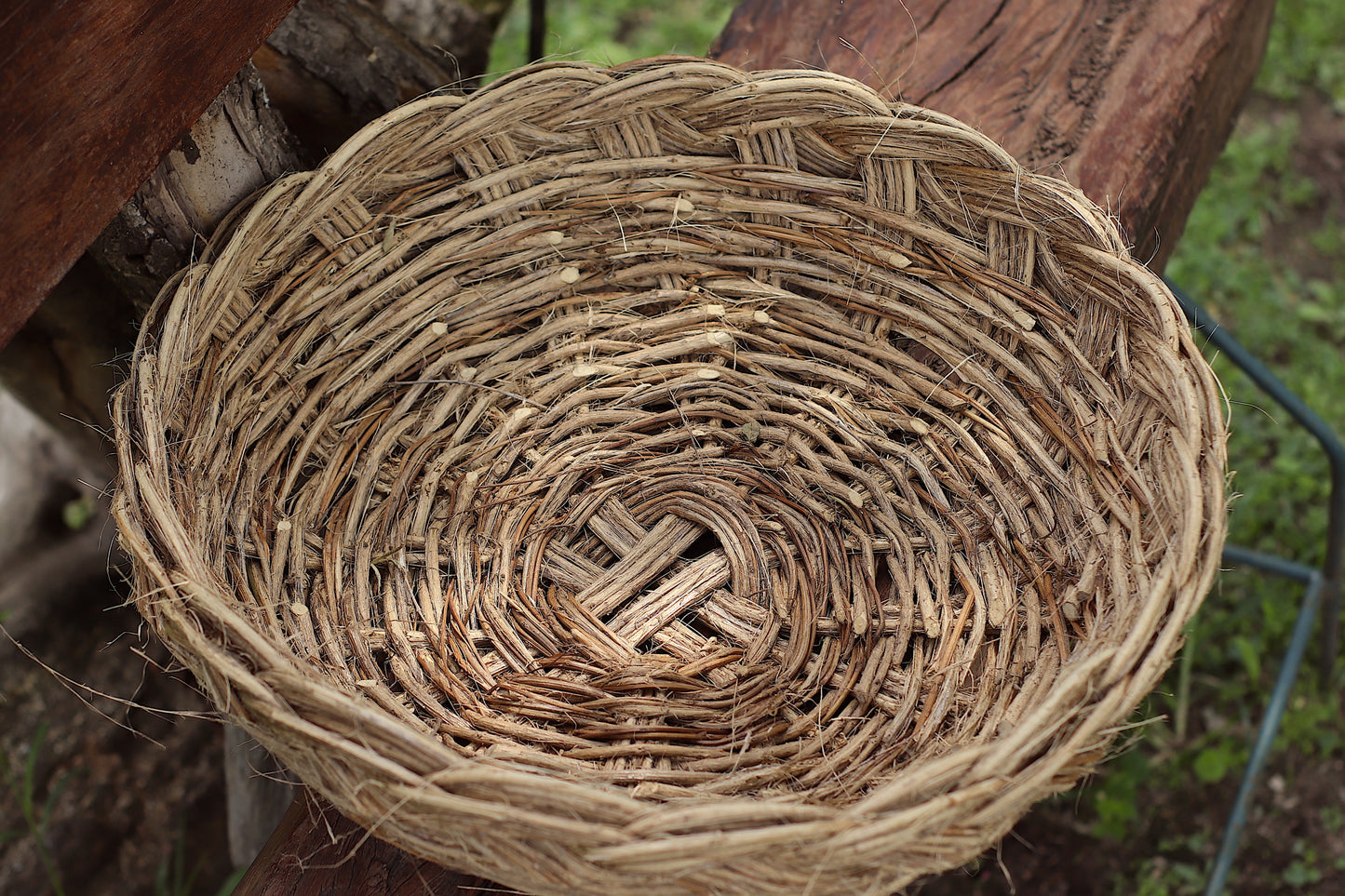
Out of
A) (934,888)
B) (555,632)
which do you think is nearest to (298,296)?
(555,632)

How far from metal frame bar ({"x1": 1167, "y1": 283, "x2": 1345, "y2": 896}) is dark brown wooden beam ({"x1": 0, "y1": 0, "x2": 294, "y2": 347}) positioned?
985 mm

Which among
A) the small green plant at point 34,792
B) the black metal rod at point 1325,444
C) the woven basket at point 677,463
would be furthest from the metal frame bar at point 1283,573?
the small green plant at point 34,792

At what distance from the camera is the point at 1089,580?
2.94 feet

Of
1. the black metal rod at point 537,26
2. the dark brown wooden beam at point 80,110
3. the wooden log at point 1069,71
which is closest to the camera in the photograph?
the dark brown wooden beam at point 80,110

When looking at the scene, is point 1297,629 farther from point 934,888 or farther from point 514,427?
point 514,427

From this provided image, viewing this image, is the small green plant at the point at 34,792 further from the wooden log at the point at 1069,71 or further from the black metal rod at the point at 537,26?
the wooden log at the point at 1069,71

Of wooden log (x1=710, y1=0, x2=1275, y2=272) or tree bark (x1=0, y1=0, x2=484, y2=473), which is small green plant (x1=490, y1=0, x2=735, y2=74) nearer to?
tree bark (x1=0, y1=0, x2=484, y2=473)

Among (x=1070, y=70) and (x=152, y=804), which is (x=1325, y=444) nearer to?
(x=1070, y=70)

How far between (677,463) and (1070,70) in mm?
626

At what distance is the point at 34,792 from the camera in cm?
140

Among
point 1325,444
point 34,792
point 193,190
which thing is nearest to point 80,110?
point 193,190

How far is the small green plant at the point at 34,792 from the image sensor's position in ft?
4.41

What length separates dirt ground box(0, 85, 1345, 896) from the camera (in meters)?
1.39

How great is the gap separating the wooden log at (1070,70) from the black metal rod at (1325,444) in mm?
98
